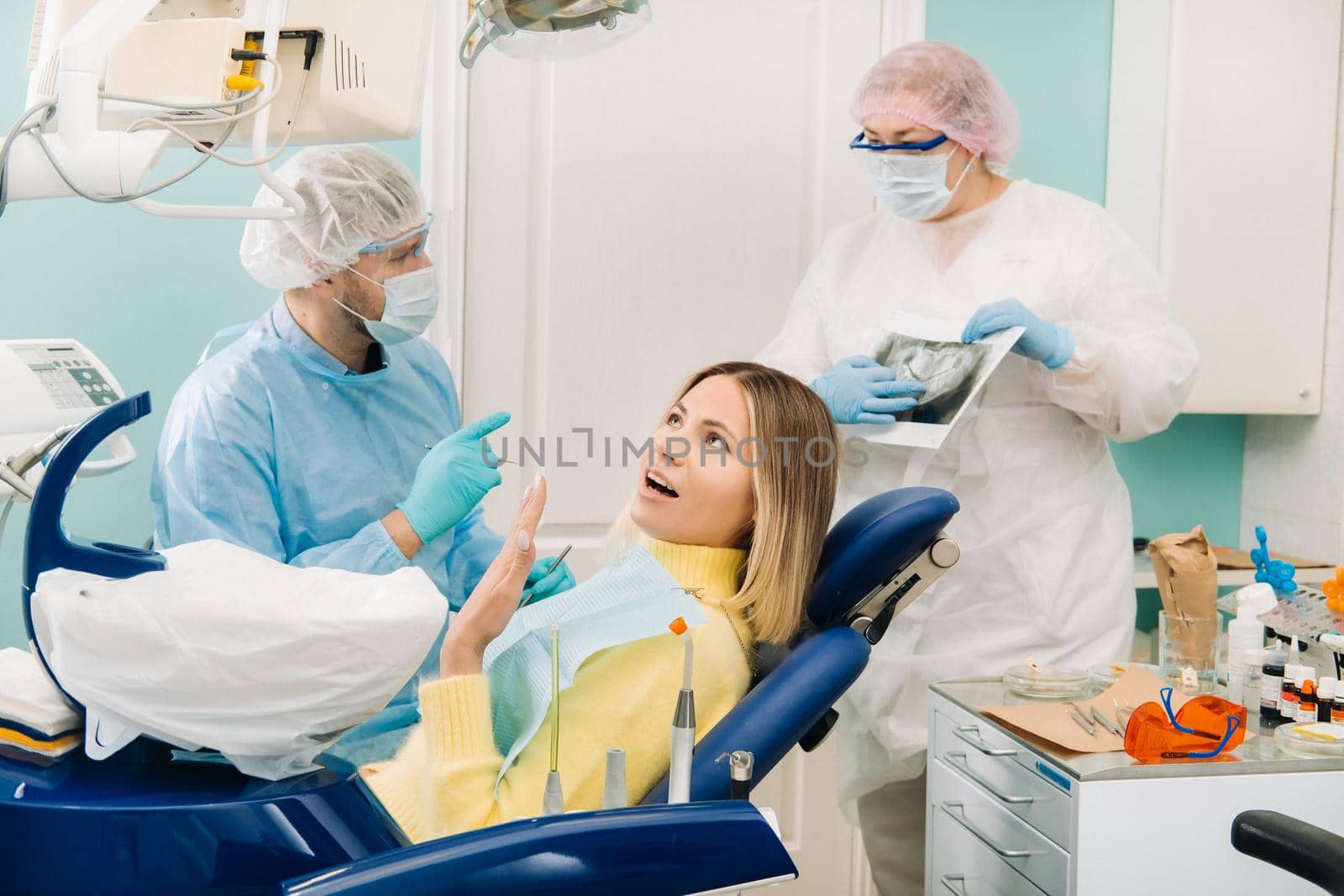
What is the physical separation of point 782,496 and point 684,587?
0.56 feet

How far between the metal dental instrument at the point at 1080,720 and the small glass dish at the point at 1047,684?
0.28 ft

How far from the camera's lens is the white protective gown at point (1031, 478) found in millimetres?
1964

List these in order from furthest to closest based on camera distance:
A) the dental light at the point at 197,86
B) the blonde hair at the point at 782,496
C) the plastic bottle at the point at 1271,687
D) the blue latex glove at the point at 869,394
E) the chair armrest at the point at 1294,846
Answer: the blue latex glove at the point at 869,394 → the plastic bottle at the point at 1271,687 → the blonde hair at the point at 782,496 → the dental light at the point at 197,86 → the chair armrest at the point at 1294,846

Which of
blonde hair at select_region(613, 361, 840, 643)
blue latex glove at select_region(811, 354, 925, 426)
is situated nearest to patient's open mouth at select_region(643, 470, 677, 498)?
blonde hair at select_region(613, 361, 840, 643)

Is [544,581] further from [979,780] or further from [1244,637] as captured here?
[1244,637]

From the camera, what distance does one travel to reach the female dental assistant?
1960 millimetres

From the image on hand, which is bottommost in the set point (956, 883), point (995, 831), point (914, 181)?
point (956, 883)

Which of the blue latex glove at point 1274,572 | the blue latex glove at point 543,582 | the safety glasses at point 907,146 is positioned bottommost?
the blue latex glove at point 543,582

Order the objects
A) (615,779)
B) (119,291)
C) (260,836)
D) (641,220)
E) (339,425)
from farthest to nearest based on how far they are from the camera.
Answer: (641,220) < (119,291) < (339,425) < (615,779) < (260,836)

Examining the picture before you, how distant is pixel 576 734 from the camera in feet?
4.08

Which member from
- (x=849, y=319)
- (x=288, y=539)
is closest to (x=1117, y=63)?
(x=849, y=319)

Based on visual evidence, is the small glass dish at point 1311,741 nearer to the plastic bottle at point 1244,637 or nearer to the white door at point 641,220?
the plastic bottle at point 1244,637

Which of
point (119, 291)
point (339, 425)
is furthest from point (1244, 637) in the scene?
point (119, 291)

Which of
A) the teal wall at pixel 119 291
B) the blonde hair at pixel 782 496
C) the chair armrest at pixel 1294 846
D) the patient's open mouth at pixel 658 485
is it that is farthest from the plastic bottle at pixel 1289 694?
the teal wall at pixel 119 291
